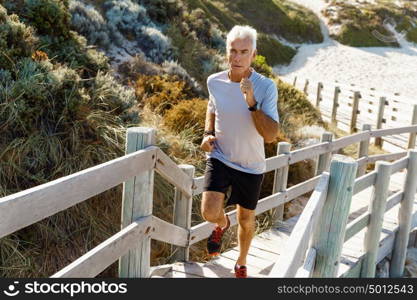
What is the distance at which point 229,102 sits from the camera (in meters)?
3.68

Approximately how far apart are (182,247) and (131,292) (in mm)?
1962

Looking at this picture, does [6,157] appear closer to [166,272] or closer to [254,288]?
[166,272]

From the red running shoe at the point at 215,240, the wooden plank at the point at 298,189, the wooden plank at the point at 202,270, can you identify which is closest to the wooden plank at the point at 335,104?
the wooden plank at the point at 298,189

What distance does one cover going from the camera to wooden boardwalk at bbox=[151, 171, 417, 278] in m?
4.63

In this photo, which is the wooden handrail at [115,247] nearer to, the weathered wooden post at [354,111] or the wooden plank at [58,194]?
the wooden plank at [58,194]

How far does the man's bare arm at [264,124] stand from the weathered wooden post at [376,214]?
8.67 feet

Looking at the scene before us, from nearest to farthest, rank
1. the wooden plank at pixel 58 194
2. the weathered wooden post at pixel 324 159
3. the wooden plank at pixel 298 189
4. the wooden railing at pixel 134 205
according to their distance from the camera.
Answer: the wooden plank at pixel 58 194
the wooden railing at pixel 134 205
the wooden plank at pixel 298 189
the weathered wooden post at pixel 324 159

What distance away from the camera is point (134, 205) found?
3.49 meters

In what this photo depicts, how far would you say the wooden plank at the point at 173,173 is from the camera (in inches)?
150

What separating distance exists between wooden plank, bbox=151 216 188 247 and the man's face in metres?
1.24

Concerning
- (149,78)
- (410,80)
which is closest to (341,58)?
(410,80)

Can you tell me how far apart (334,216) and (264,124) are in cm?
90

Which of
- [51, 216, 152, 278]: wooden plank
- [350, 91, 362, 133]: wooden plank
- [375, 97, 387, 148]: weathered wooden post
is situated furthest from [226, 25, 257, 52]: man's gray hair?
[350, 91, 362, 133]: wooden plank

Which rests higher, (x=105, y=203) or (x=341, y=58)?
(x=105, y=203)
